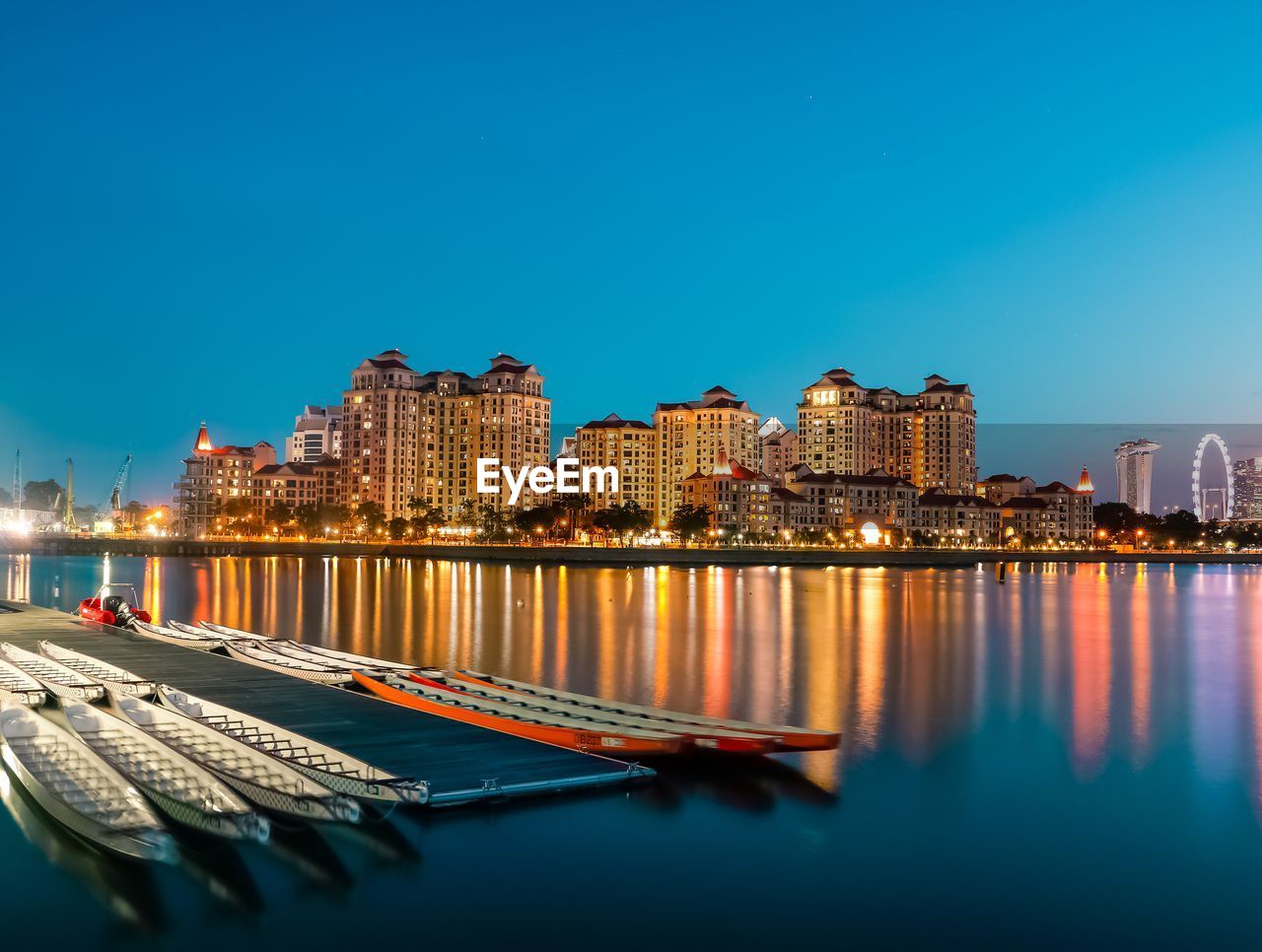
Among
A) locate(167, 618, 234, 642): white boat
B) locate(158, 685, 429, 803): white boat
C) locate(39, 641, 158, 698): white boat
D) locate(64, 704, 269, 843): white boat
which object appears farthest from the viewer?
locate(167, 618, 234, 642): white boat

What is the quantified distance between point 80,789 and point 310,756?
139 inches

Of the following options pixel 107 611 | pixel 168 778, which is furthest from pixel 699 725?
pixel 107 611

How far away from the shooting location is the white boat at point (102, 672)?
2375 cm

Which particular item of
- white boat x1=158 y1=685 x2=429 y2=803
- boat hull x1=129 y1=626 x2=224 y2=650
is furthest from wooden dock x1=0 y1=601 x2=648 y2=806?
boat hull x1=129 y1=626 x2=224 y2=650

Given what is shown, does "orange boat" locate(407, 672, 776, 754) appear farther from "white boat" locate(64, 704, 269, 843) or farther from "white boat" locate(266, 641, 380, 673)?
"white boat" locate(64, 704, 269, 843)

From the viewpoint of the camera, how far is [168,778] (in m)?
17.2

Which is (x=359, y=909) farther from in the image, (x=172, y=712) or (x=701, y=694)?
(x=701, y=694)

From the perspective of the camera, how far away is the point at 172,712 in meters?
20.6

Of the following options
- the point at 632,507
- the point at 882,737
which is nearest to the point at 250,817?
the point at 882,737

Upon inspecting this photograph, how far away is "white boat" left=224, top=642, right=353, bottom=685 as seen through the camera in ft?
94.0

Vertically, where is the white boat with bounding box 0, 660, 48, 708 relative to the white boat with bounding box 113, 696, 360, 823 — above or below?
above

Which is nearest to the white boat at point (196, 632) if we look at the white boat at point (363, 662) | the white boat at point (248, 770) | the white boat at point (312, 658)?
the white boat at point (312, 658)

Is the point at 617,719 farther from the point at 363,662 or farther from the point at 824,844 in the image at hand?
the point at 363,662

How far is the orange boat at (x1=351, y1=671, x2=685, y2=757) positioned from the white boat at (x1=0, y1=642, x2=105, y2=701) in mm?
6660
